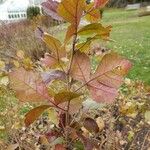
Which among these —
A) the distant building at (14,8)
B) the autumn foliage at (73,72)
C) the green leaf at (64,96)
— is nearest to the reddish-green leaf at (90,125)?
the autumn foliage at (73,72)

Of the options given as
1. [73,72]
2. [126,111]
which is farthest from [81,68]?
[126,111]

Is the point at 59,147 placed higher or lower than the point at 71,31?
lower

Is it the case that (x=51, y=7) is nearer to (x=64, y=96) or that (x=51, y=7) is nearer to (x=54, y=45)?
(x=54, y=45)

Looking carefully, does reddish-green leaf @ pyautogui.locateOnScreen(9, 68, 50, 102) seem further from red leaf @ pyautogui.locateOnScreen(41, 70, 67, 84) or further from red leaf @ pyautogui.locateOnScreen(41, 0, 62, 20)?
red leaf @ pyautogui.locateOnScreen(41, 0, 62, 20)

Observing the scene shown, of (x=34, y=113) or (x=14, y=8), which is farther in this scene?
(x=14, y=8)

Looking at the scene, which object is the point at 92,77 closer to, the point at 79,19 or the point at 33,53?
the point at 79,19

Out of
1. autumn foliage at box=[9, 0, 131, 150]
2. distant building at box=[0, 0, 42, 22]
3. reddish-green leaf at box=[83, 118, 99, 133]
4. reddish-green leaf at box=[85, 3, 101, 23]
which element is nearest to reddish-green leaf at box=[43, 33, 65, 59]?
autumn foliage at box=[9, 0, 131, 150]

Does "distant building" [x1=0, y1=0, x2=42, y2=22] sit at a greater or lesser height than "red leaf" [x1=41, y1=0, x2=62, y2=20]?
lesser
